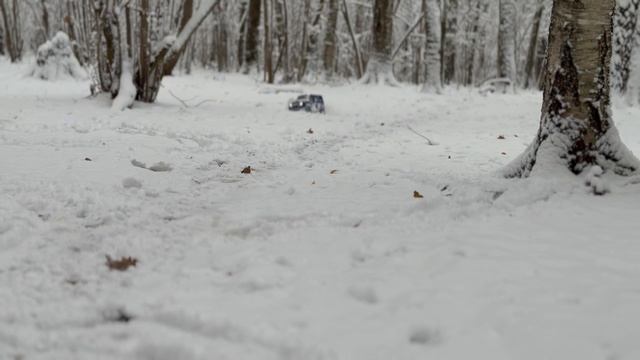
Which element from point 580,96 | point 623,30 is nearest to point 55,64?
point 623,30

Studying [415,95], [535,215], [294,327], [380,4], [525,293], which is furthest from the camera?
[380,4]

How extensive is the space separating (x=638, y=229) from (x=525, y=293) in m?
1.32

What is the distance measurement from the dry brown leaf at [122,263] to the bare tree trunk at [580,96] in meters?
3.11

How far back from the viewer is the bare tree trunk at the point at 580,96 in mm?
4098

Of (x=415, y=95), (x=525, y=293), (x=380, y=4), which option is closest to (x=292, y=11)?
(x=380, y=4)

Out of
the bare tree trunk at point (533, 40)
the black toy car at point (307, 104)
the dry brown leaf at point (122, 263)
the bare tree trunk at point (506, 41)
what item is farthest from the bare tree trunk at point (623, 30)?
the bare tree trunk at point (533, 40)

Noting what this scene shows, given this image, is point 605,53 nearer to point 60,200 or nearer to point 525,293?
point 525,293

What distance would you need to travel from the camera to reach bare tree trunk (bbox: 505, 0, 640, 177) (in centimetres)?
410

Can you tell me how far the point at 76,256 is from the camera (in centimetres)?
280

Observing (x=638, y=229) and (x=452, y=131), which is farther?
(x=452, y=131)

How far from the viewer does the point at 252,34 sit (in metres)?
17.3

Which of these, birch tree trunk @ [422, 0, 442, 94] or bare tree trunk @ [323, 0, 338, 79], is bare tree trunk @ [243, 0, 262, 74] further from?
birch tree trunk @ [422, 0, 442, 94]

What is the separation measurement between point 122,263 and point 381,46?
12700 mm

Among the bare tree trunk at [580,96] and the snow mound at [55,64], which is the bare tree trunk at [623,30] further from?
the snow mound at [55,64]
